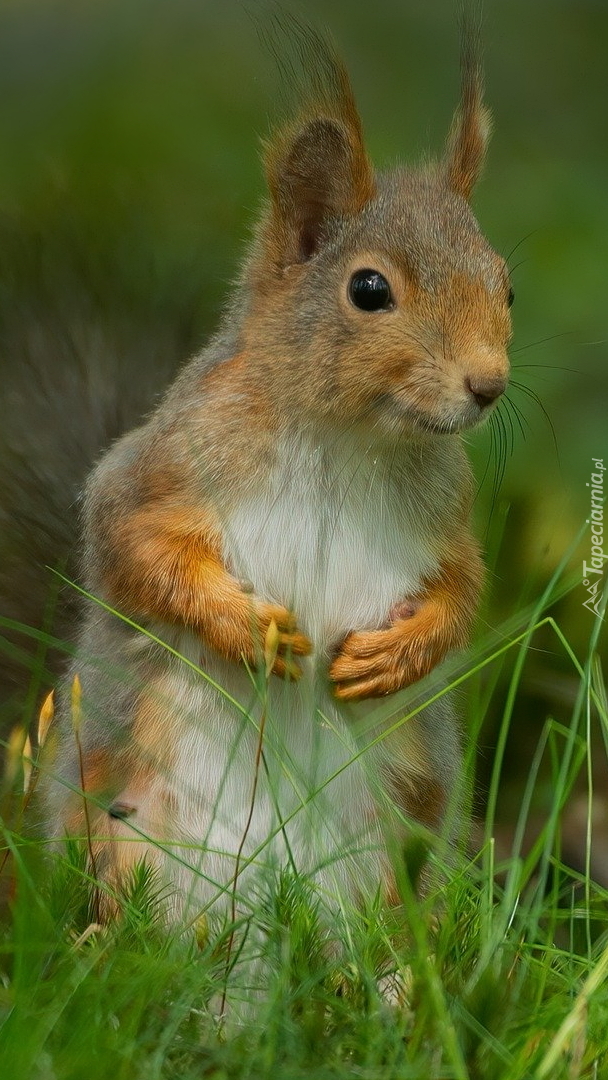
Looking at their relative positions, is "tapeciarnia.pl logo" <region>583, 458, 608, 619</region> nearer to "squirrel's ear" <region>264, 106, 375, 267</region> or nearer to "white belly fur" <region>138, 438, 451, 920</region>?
"white belly fur" <region>138, 438, 451, 920</region>

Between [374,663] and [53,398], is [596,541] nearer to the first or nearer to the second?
[374,663]

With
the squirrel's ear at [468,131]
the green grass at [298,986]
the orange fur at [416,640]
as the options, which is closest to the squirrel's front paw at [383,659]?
the orange fur at [416,640]

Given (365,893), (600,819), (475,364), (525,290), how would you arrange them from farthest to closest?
(600,819)
(525,290)
(365,893)
(475,364)

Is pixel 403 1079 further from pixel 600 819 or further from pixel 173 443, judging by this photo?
pixel 600 819

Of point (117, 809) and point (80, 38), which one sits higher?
point (80, 38)

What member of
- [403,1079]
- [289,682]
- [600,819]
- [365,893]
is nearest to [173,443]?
[289,682]

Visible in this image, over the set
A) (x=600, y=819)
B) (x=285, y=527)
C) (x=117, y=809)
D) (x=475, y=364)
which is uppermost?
(x=475, y=364)

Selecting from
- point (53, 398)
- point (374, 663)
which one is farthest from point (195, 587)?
point (53, 398)

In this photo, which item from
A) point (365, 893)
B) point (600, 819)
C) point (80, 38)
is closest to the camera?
point (365, 893)
